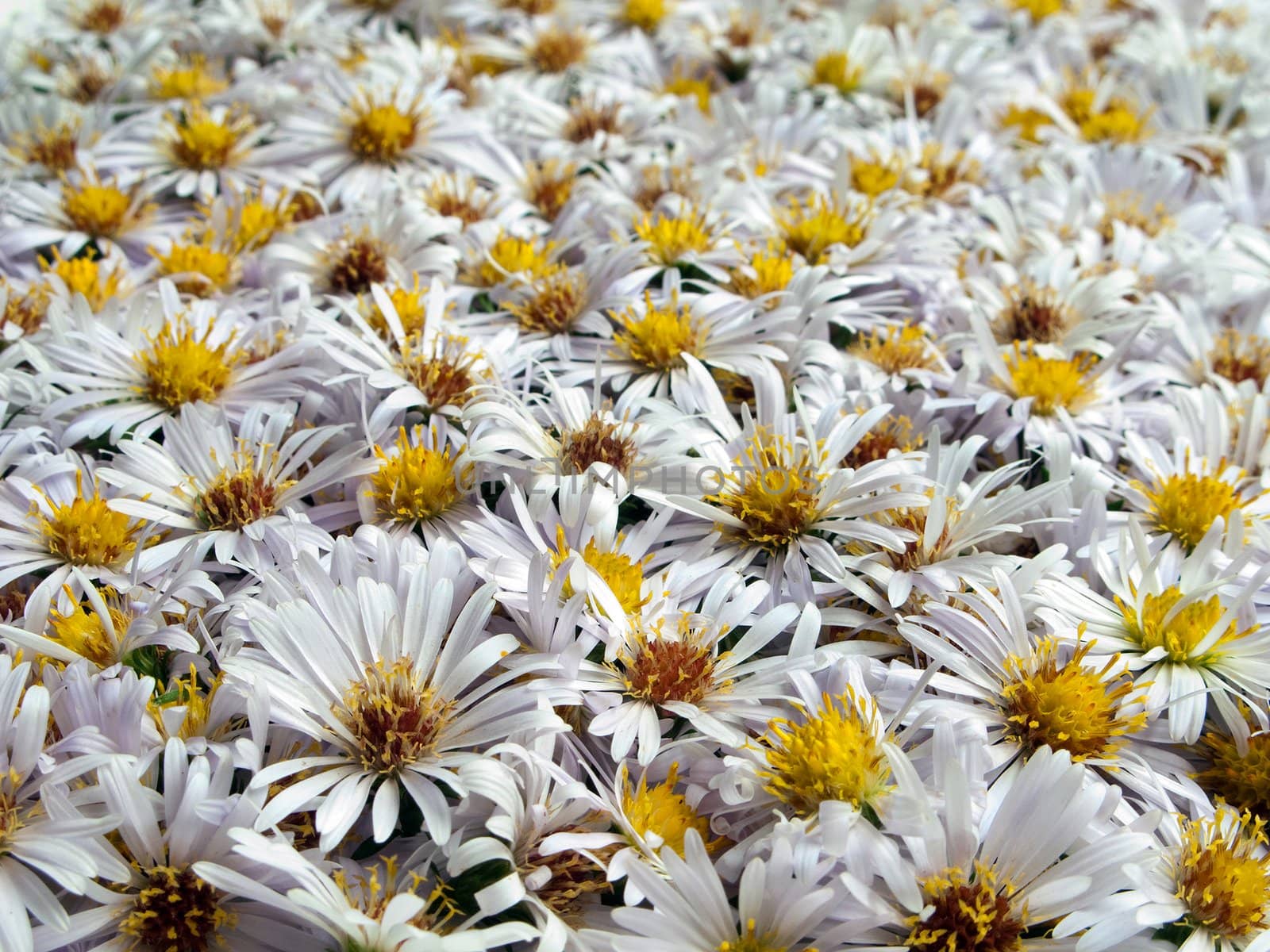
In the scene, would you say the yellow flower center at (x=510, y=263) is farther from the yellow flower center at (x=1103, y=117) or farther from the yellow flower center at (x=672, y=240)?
the yellow flower center at (x=1103, y=117)

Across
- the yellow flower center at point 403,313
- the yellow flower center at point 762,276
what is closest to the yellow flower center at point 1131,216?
the yellow flower center at point 762,276

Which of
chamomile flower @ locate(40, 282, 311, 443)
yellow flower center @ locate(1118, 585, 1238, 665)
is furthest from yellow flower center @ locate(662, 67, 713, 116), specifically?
yellow flower center @ locate(1118, 585, 1238, 665)

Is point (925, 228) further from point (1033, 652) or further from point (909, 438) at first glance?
point (1033, 652)

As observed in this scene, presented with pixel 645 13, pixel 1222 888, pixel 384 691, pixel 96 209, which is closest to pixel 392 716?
pixel 384 691

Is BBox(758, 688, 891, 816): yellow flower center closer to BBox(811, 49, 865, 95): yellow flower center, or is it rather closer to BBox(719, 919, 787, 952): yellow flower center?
BBox(719, 919, 787, 952): yellow flower center

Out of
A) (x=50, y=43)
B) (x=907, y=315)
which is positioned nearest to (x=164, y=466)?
(x=907, y=315)

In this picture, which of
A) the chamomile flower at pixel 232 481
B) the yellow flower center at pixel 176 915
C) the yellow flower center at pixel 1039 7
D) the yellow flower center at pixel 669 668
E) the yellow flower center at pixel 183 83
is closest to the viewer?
the yellow flower center at pixel 176 915

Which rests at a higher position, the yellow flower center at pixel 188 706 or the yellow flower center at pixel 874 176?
the yellow flower center at pixel 874 176

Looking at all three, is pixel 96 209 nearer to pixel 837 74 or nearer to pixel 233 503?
pixel 233 503
